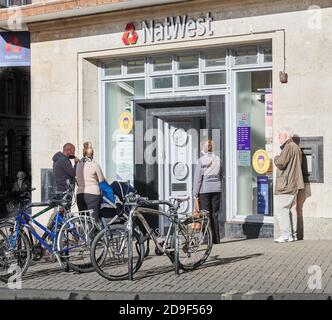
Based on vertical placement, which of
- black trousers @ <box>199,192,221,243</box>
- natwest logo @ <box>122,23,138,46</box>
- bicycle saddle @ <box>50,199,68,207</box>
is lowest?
black trousers @ <box>199,192,221,243</box>

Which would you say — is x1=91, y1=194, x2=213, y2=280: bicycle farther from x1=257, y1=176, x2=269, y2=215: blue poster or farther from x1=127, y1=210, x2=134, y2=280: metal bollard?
x1=257, y1=176, x2=269, y2=215: blue poster

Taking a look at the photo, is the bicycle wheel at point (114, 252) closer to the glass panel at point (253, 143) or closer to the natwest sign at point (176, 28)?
the glass panel at point (253, 143)

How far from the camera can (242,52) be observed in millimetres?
11602

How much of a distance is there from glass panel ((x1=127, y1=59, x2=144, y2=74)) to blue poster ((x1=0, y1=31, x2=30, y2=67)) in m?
2.31

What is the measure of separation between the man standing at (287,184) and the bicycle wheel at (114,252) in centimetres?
351

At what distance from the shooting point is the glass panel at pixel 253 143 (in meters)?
11.5

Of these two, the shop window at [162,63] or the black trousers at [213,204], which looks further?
the shop window at [162,63]

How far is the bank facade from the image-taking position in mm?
10641

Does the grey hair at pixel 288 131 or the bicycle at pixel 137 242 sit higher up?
the grey hair at pixel 288 131

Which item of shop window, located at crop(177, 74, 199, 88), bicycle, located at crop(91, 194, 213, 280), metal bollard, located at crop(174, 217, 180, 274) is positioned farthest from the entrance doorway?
metal bollard, located at crop(174, 217, 180, 274)

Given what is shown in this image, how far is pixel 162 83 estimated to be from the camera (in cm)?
1236

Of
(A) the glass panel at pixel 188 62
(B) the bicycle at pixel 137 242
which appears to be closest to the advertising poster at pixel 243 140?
(A) the glass panel at pixel 188 62

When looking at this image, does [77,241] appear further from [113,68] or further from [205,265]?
[113,68]
